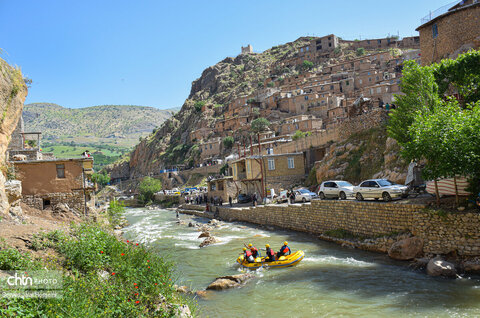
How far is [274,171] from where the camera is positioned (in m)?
37.2

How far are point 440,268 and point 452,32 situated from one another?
26.7 meters

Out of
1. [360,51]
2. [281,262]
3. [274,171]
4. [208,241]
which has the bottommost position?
[208,241]

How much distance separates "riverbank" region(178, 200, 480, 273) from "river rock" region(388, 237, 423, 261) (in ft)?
0.29

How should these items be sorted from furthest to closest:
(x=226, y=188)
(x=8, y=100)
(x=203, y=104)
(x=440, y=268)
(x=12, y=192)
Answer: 1. (x=203, y=104)
2. (x=226, y=188)
3. (x=12, y=192)
4. (x=8, y=100)
5. (x=440, y=268)

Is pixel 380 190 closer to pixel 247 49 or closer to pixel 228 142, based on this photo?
pixel 228 142

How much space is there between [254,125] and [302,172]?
126 feet

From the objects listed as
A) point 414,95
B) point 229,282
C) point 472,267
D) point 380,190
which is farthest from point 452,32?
point 229,282

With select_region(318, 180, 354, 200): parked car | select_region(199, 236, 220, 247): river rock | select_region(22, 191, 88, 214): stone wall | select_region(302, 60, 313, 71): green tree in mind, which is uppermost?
select_region(302, 60, 313, 71): green tree

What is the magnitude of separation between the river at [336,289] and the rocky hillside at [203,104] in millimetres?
72728

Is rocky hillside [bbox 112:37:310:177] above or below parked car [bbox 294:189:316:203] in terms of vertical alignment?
above

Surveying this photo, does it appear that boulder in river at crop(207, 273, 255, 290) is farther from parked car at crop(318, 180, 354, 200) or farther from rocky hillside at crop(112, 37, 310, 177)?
rocky hillside at crop(112, 37, 310, 177)

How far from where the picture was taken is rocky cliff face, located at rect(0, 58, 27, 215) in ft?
44.4

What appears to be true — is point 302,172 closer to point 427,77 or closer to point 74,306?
point 427,77

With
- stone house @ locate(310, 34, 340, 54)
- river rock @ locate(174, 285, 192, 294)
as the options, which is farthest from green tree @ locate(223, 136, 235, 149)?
river rock @ locate(174, 285, 192, 294)
